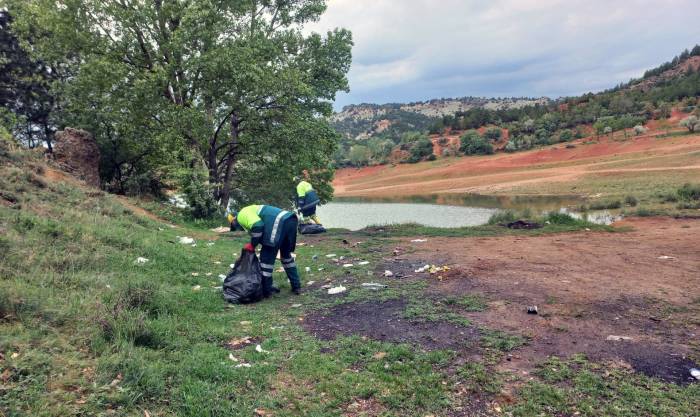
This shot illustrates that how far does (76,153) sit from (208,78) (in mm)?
5683

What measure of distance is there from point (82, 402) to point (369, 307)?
3.66 metres

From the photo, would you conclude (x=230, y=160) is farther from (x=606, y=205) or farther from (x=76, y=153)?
(x=606, y=205)

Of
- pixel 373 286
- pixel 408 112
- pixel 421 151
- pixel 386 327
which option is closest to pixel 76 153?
pixel 373 286

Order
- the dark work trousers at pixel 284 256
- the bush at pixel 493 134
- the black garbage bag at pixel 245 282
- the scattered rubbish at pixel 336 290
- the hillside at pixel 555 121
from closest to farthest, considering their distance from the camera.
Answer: the black garbage bag at pixel 245 282 → the dark work trousers at pixel 284 256 → the scattered rubbish at pixel 336 290 → the hillside at pixel 555 121 → the bush at pixel 493 134

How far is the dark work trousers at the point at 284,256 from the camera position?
6.65 meters

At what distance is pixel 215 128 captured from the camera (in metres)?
17.4

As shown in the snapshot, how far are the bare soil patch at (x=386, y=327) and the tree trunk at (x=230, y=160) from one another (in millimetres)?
13410

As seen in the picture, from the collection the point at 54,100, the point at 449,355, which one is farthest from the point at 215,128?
the point at 449,355

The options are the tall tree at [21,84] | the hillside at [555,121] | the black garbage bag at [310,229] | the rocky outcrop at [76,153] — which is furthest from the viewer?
the hillside at [555,121]

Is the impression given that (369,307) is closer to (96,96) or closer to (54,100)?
(96,96)

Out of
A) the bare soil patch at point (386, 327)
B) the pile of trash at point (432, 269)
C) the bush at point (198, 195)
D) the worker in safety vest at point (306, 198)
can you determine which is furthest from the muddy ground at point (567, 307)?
the bush at point (198, 195)

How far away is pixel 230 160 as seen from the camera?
18.7 meters

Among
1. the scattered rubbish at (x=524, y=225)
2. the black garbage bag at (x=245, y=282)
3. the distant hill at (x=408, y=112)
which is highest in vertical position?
the distant hill at (x=408, y=112)

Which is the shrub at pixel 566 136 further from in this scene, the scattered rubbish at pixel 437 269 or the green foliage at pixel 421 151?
the scattered rubbish at pixel 437 269
